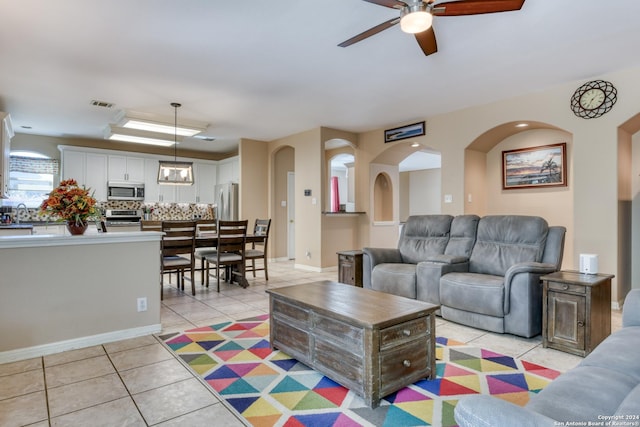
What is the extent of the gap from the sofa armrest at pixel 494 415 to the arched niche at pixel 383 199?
6.20 m

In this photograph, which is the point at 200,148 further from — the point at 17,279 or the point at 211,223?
the point at 17,279

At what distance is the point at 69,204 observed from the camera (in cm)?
285

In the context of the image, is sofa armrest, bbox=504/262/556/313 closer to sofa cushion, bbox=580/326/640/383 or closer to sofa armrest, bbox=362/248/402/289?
sofa cushion, bbox=580/326/640/383

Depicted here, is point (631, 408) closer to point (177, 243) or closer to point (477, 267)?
point (477, 267)

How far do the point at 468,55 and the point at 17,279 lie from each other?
4309 millimetres

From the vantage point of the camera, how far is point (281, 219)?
7.82 m

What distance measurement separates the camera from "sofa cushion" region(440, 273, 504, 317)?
121 inches

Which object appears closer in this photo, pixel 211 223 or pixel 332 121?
pixel 211 223

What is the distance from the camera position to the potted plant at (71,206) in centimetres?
281

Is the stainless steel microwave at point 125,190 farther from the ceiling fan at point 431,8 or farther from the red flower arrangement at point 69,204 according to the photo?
the ceiling fan at point 431,8

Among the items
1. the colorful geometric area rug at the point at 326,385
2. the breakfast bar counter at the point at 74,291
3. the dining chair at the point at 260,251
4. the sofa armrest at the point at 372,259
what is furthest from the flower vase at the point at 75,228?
the sofa armrest at the point at 372,259

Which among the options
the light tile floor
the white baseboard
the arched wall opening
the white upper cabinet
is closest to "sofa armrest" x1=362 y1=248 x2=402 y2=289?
the light tile floor

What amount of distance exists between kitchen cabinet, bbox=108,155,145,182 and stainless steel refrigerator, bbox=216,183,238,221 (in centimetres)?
173

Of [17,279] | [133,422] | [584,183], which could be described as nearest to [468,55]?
Answer: [584,183]
